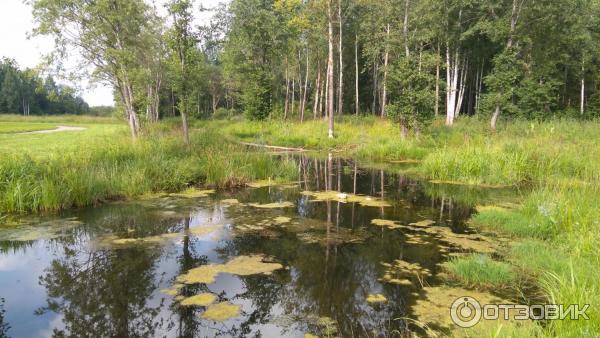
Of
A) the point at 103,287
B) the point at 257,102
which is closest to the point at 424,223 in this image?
the point at 103,287

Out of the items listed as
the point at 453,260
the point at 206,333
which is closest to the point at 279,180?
the point at 453,260

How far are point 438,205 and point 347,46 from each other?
32.5 m

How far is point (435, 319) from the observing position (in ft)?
13.3

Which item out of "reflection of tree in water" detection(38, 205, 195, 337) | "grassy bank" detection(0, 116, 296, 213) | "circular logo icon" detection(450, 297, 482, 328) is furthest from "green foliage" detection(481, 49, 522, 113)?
"reflection of tree in water" detection(38, 205, 195, 337)

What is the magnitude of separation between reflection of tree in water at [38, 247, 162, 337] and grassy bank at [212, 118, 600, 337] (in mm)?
3528

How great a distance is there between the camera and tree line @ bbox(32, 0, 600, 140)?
17.5m

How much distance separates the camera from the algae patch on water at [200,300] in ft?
14.6

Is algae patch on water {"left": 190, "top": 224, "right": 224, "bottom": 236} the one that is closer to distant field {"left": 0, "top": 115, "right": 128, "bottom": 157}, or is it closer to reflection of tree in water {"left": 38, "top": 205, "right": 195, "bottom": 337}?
reflection of tree in water {"left": 38, "top": 205, "right": 195, "bottom": 337}

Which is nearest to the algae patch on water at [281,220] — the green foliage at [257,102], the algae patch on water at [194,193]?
the algae patch on water at [194,193]

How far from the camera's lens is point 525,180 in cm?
1123

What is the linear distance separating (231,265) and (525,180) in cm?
953

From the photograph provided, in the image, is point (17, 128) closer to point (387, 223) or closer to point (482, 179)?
point (387, 223)

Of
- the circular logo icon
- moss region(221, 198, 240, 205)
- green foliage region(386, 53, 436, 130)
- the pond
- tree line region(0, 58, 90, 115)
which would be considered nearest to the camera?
the circular logo icon

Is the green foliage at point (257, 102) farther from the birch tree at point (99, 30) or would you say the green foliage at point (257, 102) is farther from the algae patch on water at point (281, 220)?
the algae patch on water at point (281, 220)
